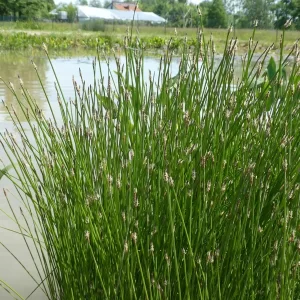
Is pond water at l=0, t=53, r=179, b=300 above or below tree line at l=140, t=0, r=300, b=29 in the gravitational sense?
below

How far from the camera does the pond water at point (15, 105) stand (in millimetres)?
2182

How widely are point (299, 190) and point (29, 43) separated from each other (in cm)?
1245

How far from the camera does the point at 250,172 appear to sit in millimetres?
999

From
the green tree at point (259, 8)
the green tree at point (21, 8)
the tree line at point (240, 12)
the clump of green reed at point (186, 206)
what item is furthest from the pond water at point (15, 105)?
the green tree at point (21, 8)

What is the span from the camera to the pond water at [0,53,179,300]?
2182mm

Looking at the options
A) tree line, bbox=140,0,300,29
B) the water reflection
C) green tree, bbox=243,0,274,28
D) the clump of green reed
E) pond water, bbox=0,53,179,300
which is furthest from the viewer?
the water reflection

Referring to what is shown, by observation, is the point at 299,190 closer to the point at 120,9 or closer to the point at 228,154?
the point at 228,154

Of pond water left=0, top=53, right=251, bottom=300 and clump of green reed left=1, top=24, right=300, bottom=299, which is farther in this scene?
pond water left=0, top=53, right=251, bottom=300

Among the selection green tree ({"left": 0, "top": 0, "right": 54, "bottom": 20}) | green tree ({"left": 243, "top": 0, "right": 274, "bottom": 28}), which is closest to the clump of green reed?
green tree ({"left": 243, "top": 0, "right": 274, "bottom": 28})

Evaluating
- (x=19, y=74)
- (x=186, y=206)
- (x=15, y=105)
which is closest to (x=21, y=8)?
(x=19, y=74)

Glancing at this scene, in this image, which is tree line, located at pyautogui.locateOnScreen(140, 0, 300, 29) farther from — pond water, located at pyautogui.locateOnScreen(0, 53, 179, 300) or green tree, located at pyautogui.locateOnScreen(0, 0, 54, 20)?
green tree, located at pyautogui.locateOnScreen(0, 0, 54, 20)

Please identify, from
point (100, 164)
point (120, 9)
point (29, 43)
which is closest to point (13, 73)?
point (29, 43)

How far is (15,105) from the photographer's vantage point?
19.2 ft

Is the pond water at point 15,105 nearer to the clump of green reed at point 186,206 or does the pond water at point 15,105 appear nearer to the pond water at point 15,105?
the pond water at point 15,105
